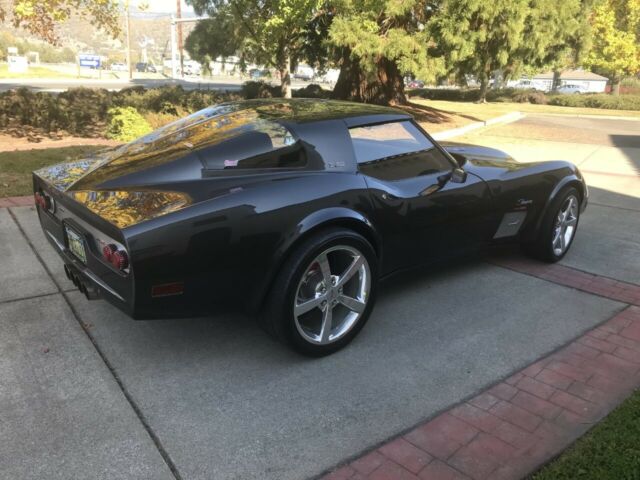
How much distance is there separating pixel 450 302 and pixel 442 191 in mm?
855

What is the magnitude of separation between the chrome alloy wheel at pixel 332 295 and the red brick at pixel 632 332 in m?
1.81

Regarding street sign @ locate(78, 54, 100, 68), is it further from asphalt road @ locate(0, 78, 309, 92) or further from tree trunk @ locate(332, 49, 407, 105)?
tree trunk @ locate(332, 49, 407, 105)

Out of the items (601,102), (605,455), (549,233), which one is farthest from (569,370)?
(601,102)

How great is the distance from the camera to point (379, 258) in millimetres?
3447

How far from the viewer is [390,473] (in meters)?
2.30

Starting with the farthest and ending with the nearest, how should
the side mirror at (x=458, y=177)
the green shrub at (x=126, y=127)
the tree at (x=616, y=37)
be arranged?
1. the tree at (x=616, y=37)
2. the green shrub at (x=126, y=127)
3. the side mirror at (x=458, y=177)

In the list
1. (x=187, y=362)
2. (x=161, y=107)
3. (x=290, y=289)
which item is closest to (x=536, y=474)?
(x=290, y=289)

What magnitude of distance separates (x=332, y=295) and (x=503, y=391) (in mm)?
1074

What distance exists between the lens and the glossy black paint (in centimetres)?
258

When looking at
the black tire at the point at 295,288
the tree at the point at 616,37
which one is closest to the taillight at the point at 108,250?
the black tire at the point at 295,288

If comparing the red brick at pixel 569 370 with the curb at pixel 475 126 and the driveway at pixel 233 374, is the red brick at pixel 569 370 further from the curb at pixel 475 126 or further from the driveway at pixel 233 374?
the curb at pixel 475 126

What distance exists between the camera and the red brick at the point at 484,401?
9.24ft

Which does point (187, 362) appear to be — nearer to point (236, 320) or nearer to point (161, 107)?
point (236, 320)

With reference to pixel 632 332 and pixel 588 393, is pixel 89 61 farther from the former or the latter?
pixel 588 393
